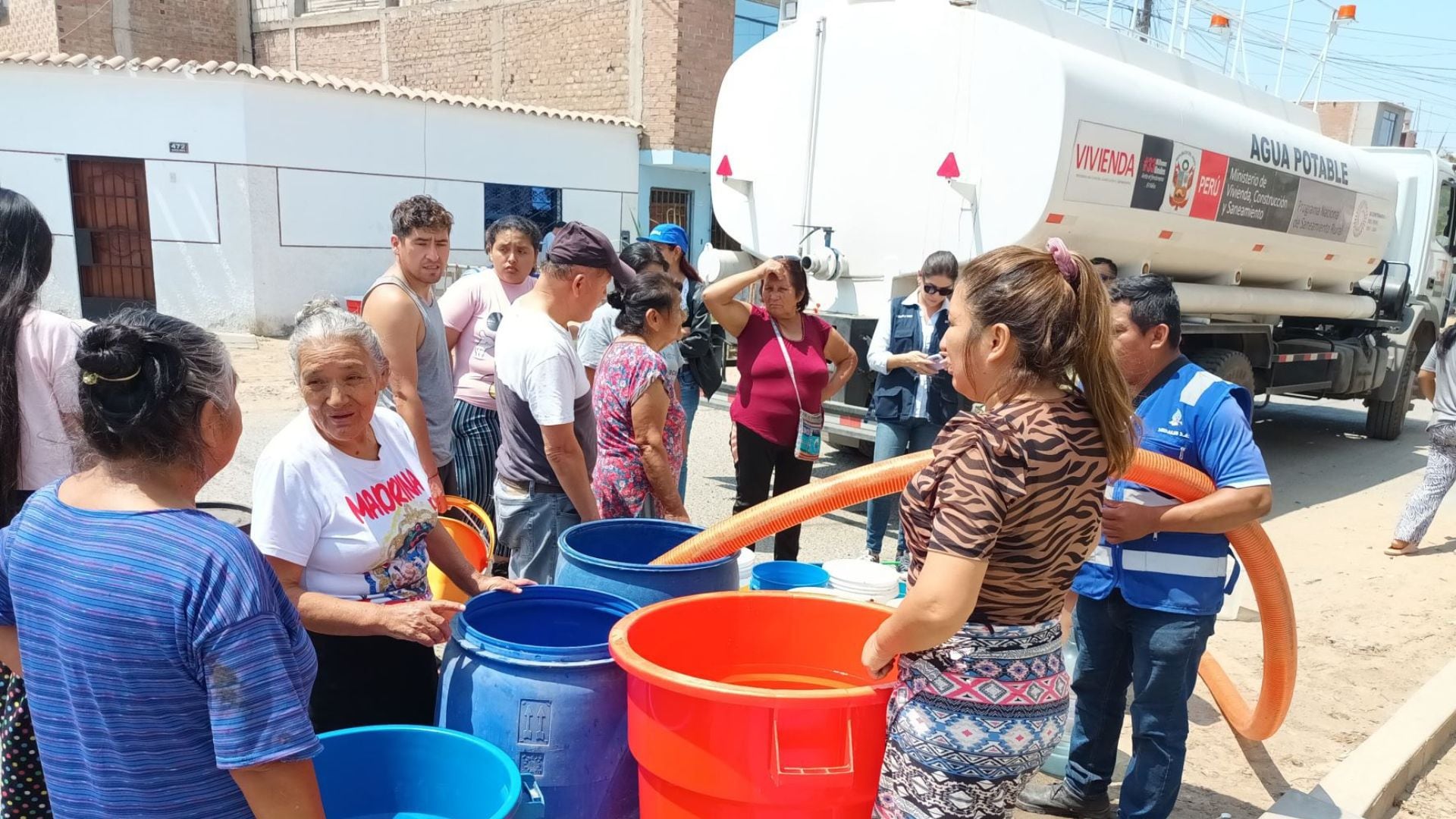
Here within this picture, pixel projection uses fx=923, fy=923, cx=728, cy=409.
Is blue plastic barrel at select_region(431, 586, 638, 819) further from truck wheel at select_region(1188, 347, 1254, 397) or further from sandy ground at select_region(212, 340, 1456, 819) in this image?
truck wheel at select_region(1188, 347, 1254, 397)

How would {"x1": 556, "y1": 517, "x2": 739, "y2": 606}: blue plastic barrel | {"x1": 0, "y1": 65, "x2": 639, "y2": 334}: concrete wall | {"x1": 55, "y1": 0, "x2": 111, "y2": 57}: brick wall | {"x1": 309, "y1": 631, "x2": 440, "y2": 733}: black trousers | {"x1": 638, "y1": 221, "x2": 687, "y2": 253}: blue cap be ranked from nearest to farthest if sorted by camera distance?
1. {"x1": 309, "y1": 631, "x2": 440, "y2": 733}: black trousers
2. {"x1": 556, "y1": 517, "x2": 739, "y2": 606}: blue plastic barrel
3. {"x1": 638, "y1": 221, "x2": 687, "y2": 253}: blue cap
4. {"x1": 0, "y1": 65, "x2": 639, "y2": 334}: concrete wall
5. {"x1": 55, "y1": 0, "x2": 111, "y2": 57}: brick wall

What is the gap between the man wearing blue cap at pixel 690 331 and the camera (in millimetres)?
5016

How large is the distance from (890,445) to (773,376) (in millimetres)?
964

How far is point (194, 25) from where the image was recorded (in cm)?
2000

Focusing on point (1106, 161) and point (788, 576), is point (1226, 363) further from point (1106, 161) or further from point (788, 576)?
point (788, 576)

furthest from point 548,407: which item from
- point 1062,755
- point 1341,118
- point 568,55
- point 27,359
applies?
point 1341,118

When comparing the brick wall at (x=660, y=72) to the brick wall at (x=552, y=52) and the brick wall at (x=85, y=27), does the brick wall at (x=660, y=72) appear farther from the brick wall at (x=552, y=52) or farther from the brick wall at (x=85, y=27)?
the brick wall at (x=85, y=27)

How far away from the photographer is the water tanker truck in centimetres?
559

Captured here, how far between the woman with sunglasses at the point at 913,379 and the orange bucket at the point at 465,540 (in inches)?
88.8

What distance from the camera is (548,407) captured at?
9.00 feet

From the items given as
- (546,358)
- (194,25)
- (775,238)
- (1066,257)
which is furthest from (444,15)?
(1066,257)

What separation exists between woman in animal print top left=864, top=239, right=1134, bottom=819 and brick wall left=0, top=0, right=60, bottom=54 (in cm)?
2187

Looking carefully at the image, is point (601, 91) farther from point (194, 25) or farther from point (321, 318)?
point (321, 318)

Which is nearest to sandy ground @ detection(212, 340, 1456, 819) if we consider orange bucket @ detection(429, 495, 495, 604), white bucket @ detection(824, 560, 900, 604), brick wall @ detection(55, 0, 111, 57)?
white bucket @ detection(824, 560, 900, 604)
